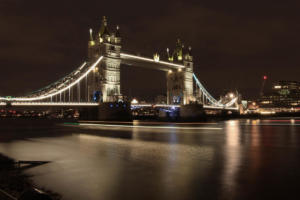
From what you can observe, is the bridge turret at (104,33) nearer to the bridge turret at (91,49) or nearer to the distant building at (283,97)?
the bridge turret at (91,49)

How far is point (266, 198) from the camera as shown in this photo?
215 inches

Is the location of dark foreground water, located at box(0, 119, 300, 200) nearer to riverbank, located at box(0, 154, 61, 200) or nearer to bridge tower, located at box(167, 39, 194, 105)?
riverbank, located at box(0, 154, 61, 200)

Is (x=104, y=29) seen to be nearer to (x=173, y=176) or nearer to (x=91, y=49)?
(x=91, y=49)

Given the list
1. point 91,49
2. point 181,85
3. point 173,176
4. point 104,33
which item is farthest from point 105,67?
point 173,176

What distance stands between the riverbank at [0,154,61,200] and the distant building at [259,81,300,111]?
94.3 m

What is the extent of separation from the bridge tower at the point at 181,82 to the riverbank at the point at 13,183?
51824 mm

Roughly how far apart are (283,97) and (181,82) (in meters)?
48.8

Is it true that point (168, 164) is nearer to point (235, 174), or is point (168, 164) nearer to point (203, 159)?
point (203, 159)

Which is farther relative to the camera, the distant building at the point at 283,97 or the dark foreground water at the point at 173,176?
the distant building at the point at 283,97

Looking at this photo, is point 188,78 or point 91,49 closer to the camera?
point 91,49

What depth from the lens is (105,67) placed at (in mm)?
39844

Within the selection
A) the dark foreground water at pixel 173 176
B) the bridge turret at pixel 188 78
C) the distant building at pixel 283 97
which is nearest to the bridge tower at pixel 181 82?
the bridge turret at pixel 188 78

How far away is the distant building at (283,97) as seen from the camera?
304 feet

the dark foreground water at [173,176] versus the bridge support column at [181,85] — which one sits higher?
the bridge support column at [181,85]
